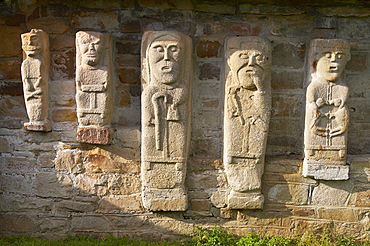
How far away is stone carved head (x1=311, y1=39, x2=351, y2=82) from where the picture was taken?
11.2 feet

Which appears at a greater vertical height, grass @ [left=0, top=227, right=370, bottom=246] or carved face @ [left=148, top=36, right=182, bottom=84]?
carved face @ [left=148, top=36, right=182, bottom=84]

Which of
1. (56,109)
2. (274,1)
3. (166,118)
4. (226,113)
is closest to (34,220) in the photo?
(56,109)

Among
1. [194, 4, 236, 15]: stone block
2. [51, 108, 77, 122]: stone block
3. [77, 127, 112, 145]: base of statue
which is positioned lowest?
[77, 127, 112, 145]: base of statue

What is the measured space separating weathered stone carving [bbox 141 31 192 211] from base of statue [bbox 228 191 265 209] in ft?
1.43

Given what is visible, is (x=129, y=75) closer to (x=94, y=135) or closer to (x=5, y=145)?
(x=94, y=135)

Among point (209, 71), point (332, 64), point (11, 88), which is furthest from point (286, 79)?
point (11, 88)

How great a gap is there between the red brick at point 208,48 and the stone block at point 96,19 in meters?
0.78

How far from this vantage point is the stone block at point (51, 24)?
3.63 m

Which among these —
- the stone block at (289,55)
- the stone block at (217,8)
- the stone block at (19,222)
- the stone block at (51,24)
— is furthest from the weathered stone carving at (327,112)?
the stone block at (19,222)

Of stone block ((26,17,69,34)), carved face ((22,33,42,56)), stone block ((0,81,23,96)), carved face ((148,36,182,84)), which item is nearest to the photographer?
carved face ((148,36,182,84))

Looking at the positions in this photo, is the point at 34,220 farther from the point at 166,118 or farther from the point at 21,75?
the point at 166,118

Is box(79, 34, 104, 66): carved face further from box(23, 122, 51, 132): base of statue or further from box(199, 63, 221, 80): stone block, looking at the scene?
box(199, 63, 221, 80): stone block

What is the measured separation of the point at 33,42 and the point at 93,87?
67 centimetres

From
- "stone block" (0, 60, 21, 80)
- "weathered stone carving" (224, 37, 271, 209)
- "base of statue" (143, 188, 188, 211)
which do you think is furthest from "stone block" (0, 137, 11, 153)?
"weathered stone carving" (224, 37, 271, 209)
